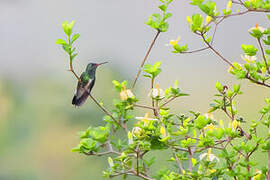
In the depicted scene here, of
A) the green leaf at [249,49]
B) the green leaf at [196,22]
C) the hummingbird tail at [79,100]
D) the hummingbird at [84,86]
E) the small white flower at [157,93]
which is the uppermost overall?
the green leaf at [196,22]

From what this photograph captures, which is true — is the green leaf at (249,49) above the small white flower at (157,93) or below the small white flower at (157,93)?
above

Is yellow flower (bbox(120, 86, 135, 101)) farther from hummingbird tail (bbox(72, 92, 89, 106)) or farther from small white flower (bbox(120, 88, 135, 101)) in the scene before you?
hummingbird tail (bbox(72, 92, 89, 106))

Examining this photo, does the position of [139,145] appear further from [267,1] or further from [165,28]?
[267,1]

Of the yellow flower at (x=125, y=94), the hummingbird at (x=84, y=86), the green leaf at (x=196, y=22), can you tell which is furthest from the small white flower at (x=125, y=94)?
the hummingbird at (x=84, y=86)

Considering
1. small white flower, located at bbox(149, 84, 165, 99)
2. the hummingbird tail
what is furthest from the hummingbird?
small white flower, located at bbox(149, 84, 165, 99)

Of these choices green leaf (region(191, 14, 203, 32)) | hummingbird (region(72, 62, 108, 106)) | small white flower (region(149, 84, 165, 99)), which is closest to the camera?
green leaf (region(191, 14, 203, 32))

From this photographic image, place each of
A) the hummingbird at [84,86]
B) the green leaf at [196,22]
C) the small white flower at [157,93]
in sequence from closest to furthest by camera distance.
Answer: the green leaf at [196,22] < the small white flower at [157,93] < the hummingbird at [84,86]

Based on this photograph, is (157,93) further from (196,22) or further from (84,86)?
(84,86)

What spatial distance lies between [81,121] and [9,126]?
0.53 meters

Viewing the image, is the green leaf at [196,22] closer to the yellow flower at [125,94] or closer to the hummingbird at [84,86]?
the yellow flower at [125,94]

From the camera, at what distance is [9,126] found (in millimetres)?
3348

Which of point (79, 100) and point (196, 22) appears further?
point (79, 100)

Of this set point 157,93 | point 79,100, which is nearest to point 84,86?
point 79,100

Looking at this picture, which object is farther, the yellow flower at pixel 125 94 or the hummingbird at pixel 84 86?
the hummingbird at pixel 84 86
